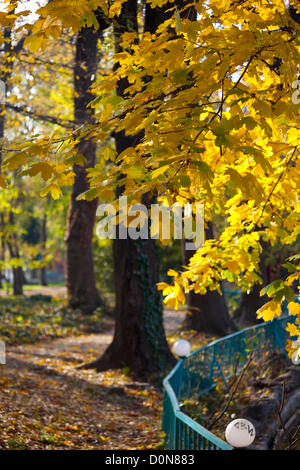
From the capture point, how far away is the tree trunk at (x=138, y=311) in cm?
951

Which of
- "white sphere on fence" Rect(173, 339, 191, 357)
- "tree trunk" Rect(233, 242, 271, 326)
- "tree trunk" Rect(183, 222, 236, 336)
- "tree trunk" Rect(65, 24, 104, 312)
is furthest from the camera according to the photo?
"tree trunk" Rect(65, 24, 104, 312)

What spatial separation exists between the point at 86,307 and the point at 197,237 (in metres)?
12.9

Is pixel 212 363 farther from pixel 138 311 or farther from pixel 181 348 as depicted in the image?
pixel 138 311

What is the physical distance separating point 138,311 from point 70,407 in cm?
236

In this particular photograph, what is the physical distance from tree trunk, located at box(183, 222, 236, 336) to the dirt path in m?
3.36

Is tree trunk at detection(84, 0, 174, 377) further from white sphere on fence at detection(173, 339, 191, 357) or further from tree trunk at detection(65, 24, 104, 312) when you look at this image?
tree trunk at detection(65, 24, 104, 312)

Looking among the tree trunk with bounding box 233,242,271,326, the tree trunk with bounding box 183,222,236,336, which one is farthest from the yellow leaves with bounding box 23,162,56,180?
the tree trunk with bounding box 233,242,271,326

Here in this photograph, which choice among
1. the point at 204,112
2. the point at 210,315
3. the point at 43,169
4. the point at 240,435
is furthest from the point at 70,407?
the point at 210,315

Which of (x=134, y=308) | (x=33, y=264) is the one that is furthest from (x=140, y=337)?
(x=33, y=264)

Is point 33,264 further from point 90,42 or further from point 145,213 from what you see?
point 145,213

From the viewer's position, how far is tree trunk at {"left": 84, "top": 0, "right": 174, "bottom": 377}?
9.51 metres

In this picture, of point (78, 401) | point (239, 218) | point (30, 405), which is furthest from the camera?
point (78, 401)

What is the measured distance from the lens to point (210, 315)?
13.4 metres

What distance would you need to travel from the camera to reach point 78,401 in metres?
8.14
